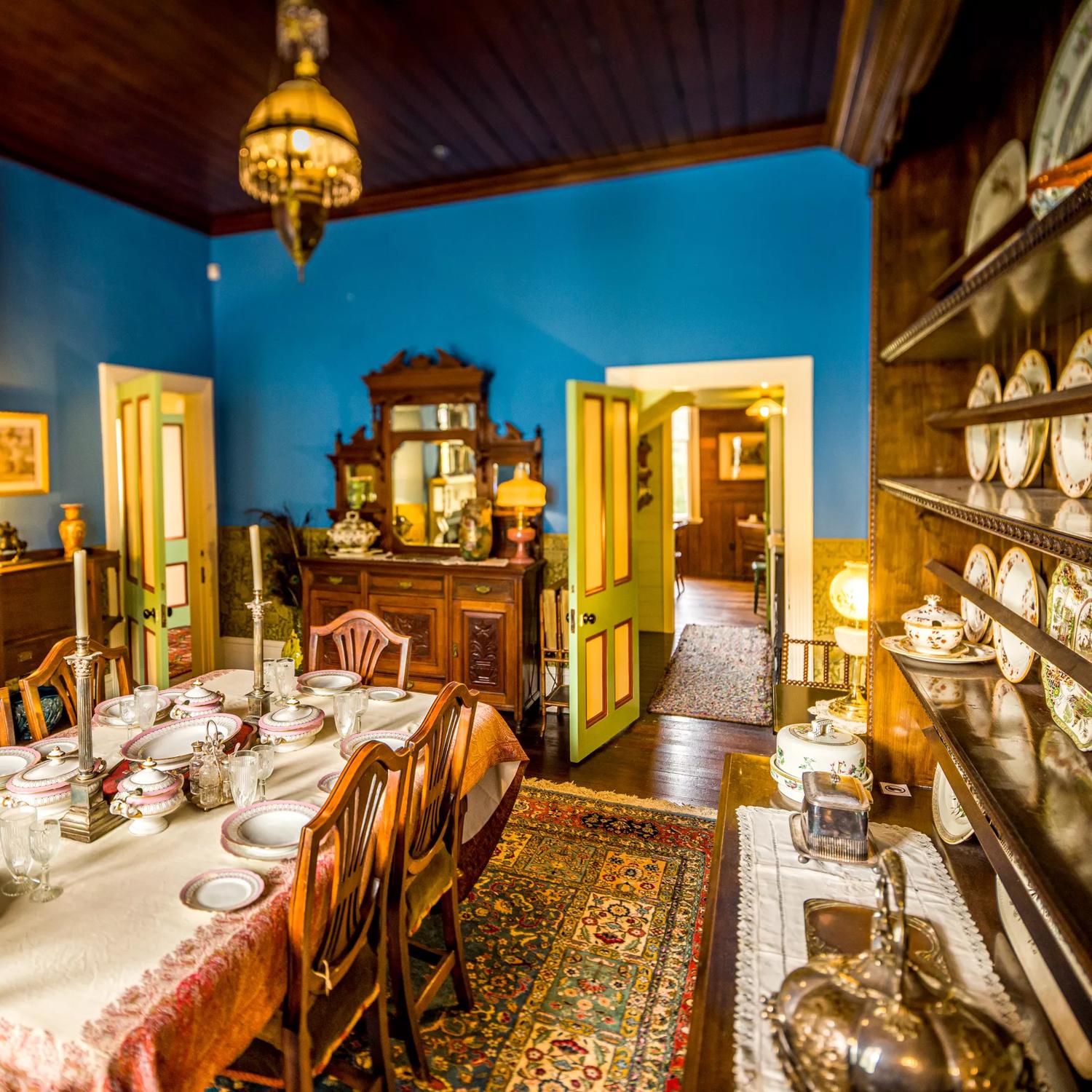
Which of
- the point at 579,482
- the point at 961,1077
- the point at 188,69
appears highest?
the point at 188,69

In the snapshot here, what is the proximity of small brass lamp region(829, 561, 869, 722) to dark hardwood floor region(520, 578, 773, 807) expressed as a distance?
2.92 feet

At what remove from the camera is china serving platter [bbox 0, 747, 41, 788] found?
2.08m

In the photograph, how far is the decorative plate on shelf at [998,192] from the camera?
6.15ft

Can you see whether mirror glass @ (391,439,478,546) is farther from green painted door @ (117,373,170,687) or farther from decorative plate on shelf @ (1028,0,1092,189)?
decorative plate on shelf @ (1028,0,1092,189)

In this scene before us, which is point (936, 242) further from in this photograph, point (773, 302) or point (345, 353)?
point (345, 353)

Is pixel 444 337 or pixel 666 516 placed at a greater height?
pixel 444 337

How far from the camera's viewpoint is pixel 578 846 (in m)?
3.22

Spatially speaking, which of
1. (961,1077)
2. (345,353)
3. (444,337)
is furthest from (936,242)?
(345,353)

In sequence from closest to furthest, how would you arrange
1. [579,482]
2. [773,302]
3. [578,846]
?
1. [578,846]
2. [579,482]
3. [773,302]

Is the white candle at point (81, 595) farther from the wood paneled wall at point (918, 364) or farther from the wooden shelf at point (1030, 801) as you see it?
the wood paneled wall at point (918, 364)

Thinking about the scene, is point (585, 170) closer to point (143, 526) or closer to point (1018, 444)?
point (143, 526)

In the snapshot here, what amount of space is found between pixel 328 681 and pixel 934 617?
214cm

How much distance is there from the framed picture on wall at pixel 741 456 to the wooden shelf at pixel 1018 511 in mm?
9504

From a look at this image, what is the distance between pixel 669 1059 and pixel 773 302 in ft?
12.5
